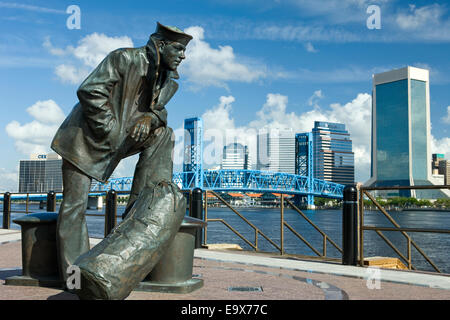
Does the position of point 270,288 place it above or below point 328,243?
above

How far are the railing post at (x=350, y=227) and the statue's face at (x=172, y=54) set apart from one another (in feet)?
11.2

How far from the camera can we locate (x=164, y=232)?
3.16m

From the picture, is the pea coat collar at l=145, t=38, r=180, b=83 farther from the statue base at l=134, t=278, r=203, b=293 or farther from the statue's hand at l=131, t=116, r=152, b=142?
the statue base at l=134, t=278, r=203, b=293

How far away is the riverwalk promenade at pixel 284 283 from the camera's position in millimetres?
3627

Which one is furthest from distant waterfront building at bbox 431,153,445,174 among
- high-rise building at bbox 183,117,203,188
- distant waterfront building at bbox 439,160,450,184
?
high-rise building at bbox 183,117,203,188

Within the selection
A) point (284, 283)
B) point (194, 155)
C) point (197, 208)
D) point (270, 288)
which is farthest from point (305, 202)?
point (270, 288)

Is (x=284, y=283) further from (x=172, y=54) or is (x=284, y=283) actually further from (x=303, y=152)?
(x=303, y=152)

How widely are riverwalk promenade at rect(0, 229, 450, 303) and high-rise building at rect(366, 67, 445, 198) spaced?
122 meters

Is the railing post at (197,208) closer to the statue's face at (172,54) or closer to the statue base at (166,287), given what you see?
the statue base at (166,287)

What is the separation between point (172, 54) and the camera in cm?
372

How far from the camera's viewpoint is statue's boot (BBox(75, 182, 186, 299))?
2.77 meters

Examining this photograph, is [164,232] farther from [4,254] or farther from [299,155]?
[299,155]

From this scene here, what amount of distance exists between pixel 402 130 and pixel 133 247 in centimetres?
13434

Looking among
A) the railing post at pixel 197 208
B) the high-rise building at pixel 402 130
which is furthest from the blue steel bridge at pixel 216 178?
the railing post at pixel 197 208
